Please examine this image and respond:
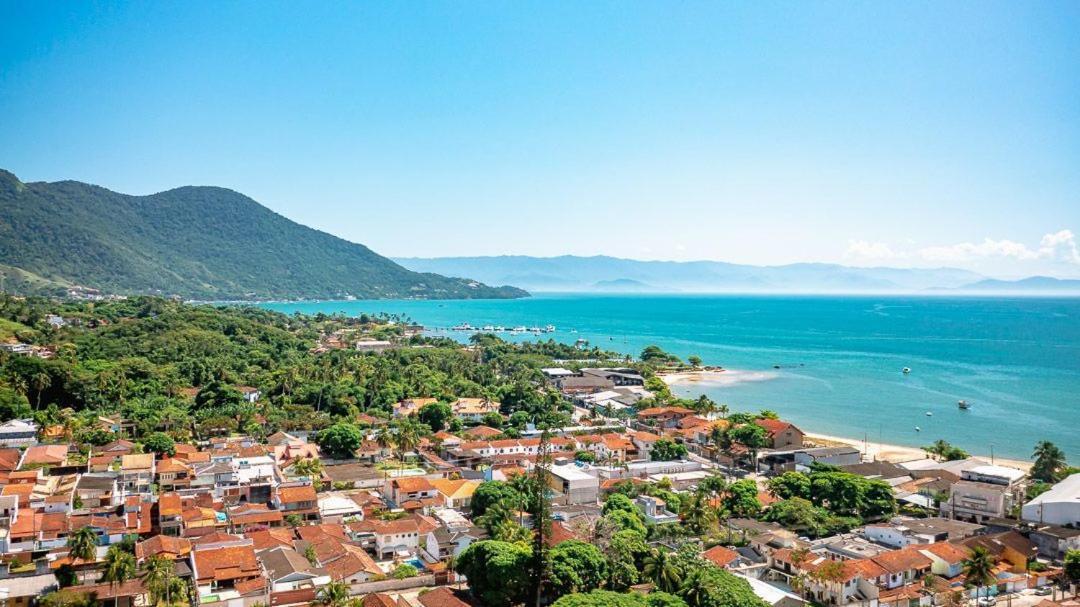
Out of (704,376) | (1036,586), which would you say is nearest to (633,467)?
(1036,586)

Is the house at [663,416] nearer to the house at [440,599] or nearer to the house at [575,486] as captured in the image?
the house at [575,486]

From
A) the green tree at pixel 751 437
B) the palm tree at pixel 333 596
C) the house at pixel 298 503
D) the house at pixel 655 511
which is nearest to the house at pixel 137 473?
the house at pixel 298 503

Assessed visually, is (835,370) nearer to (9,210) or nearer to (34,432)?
(34,432)

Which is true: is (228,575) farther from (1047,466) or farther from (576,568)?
(1047,466)

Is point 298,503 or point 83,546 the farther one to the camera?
point 298,503

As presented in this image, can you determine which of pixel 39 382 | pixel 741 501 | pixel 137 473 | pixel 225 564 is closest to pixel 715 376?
pixel 741 501

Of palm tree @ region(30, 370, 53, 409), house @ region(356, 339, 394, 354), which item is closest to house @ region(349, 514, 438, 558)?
palm tree @ region(30, 370, 53, 409)

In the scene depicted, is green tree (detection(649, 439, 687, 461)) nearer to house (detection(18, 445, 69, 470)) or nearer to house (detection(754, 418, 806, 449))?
house (detection(754, 418, 806, 449))
